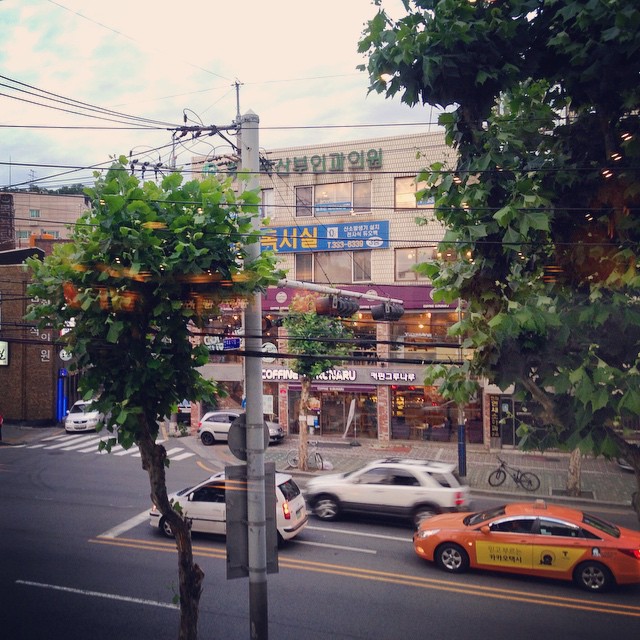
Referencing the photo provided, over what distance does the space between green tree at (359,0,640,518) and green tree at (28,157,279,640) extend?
231 centimetres

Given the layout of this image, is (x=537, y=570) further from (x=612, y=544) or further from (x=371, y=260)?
(x=371, y=260)

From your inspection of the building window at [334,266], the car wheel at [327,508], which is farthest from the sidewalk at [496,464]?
the building window at [334,266]

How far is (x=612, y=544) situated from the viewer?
10.1m

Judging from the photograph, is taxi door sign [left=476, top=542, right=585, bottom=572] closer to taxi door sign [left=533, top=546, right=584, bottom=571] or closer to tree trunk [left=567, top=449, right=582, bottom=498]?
taxi door sign [left=533, top=546, right=584, bottom=571]

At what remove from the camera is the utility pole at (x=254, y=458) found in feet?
22.1

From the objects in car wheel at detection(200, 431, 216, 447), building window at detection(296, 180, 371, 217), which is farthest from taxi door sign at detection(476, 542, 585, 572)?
building window at detection(296, 180, 371, 217)

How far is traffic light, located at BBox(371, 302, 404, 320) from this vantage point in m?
13.8

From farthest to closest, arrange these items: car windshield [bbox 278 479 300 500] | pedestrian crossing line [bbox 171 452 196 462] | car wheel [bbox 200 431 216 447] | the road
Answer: car wheel [bbox 200 431 216 447], pedestrian crossing line [bbox 171 452 196 462], car windshield [bbox 278 479 300 500], the road

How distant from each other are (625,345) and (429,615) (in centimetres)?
555

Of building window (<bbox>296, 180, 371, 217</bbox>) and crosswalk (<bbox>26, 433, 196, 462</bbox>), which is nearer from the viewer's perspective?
crosswalk (<bbox>26, 433, 196, 462</bbox>)

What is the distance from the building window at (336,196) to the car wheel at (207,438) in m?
10.7

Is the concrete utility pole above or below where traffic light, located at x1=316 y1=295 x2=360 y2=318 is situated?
below

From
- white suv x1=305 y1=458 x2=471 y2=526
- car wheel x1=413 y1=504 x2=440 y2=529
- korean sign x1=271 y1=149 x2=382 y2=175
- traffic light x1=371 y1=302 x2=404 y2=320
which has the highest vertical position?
korean sign x1=271 y1=149 x2=382 y2=175

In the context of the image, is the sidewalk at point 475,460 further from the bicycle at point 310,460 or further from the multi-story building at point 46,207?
the multi-story building at point 46,207
